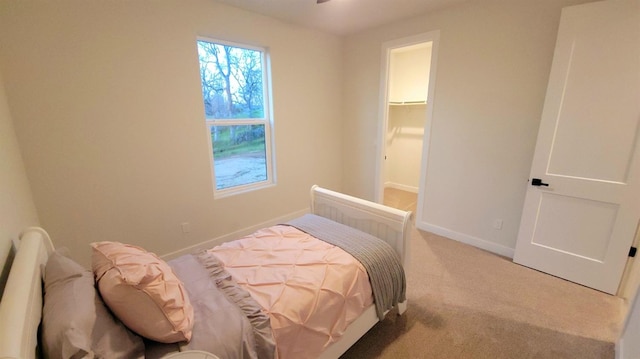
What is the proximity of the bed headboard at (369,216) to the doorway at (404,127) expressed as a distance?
1651 mm

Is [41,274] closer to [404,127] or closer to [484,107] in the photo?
[484,107]

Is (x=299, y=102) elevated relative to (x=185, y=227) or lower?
elevated

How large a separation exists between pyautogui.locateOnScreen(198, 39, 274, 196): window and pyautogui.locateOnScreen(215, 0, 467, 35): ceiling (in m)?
0.43

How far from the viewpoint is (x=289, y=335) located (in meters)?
1.19

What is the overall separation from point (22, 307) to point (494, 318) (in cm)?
247

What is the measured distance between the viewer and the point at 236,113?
2943 millimetres

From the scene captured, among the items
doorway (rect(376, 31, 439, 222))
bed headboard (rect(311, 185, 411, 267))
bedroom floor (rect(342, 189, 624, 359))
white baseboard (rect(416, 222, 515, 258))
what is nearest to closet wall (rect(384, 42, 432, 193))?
doorway (rect(376, 31, 439, 222))

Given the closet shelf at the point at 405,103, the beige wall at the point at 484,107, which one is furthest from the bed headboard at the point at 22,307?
the closet shelf at the point at 405,103

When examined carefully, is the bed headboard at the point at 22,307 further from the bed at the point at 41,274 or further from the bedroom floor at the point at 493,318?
the bedroom floor at the point at 493,318

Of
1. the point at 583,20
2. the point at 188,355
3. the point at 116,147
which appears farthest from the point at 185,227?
the point at 583,20

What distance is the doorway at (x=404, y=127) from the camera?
3.88 meters

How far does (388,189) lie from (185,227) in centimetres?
380

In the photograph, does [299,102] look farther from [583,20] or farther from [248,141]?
[583,20]

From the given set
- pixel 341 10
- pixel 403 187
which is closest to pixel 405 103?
pixel 403 187
